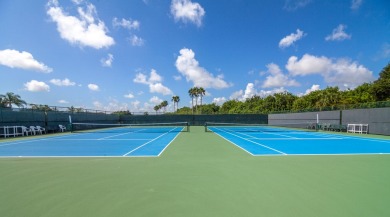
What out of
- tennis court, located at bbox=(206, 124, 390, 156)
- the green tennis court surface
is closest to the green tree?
tennis court, located at bbox=(206, 124, 390, 156)

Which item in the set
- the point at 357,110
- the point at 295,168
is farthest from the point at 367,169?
the point at 357,110

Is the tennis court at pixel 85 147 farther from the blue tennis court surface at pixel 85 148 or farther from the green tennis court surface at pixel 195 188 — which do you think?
the green tennis court surface at pixel 195 188

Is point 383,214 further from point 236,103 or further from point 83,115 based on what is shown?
point 236,103

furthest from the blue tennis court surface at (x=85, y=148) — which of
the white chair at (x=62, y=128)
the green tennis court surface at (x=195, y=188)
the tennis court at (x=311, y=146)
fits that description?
the white chair at (x=62, y=128)

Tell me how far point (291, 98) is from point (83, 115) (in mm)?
52805

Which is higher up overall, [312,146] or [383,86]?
[383,86]

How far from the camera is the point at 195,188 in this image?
4.85 meters

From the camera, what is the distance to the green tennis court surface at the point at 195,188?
3.75 m

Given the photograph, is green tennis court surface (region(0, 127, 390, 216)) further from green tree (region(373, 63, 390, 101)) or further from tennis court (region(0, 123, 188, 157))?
green tree (region(373, 63, 390, 101))

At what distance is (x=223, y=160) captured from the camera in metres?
7.88

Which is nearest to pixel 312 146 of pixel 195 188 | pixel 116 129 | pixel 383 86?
pixel 195 188

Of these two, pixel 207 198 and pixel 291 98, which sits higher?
pixel 291 98

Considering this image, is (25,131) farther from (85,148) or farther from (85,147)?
(85,148)

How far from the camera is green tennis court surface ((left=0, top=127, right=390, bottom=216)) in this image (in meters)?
3.75
